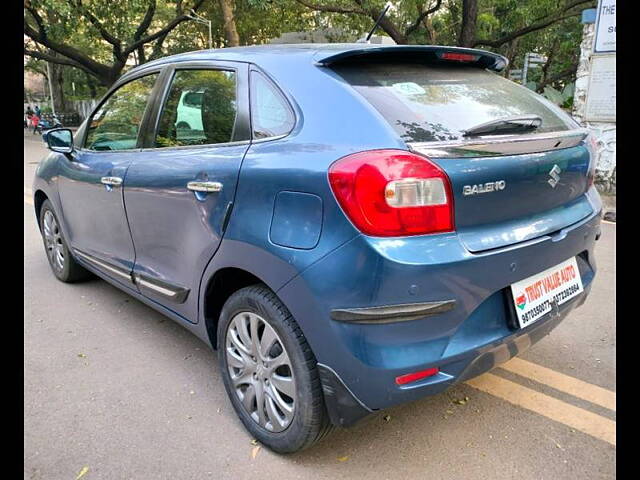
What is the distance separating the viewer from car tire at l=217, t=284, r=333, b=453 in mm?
1948

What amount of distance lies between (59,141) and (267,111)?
7.04ft

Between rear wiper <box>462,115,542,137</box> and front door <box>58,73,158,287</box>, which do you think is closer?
rear wiper <box>462,115,542,137</box>

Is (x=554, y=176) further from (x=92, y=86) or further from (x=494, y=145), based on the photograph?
(x=92, y=86)


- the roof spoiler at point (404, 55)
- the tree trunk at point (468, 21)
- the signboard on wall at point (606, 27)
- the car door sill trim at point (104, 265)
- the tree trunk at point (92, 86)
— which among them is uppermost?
the tree trunk at point (92, 86)

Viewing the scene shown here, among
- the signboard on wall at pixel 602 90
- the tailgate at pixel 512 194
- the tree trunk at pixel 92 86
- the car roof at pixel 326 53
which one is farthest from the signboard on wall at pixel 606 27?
the tree trunk at pixel 92 86

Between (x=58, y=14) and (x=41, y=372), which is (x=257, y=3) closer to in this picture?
(x=58, y=14)

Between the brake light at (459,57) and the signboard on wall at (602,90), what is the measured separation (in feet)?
17.4

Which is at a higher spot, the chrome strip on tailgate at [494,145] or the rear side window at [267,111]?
the rear side window at [267,111]

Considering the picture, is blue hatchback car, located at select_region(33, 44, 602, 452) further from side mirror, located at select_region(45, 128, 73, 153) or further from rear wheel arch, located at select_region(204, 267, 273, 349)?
side mirror, located at select_region(45, 128, 73, 153)

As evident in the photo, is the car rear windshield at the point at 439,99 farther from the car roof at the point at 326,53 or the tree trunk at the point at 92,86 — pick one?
the tree trunk at the point at 92,86

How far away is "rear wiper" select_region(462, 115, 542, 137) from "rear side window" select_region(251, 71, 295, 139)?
700mm

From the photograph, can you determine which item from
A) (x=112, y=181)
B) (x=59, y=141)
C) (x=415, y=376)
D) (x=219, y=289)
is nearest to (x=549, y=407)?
(x=415, y=376)

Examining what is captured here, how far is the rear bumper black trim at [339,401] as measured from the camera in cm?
183

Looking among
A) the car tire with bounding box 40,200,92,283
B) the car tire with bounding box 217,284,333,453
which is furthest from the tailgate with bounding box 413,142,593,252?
the car tire with bounding box 40,200,92,283
